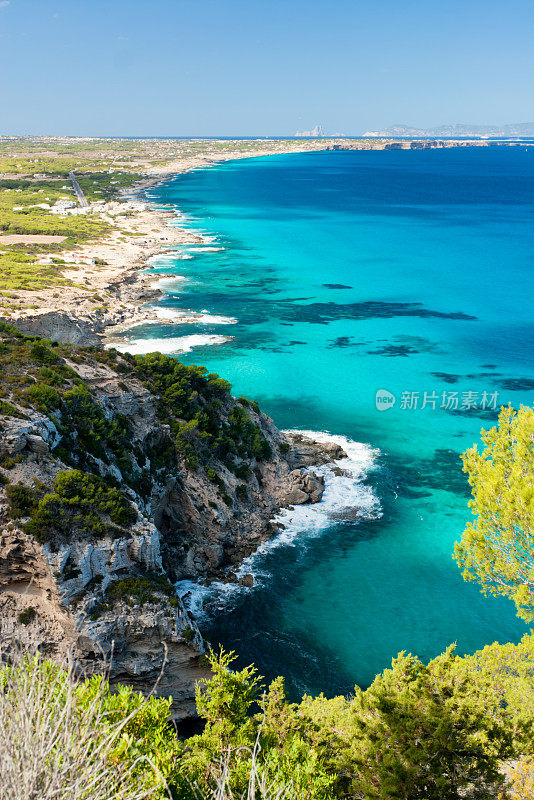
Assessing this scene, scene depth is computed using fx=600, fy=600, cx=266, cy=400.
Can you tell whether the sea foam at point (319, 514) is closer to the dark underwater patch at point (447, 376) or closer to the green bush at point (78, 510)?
the green bush at point (78, 510)

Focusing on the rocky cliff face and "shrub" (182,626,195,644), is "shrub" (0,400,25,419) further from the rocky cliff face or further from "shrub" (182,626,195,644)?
"shrub" (182,626,195,644)

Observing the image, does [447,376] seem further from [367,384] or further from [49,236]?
[49,236]

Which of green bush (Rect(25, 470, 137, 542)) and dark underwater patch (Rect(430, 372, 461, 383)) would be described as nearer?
green bush (Rect(25, 470, 137, 542))

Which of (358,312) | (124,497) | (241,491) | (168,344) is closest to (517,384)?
(358,312)

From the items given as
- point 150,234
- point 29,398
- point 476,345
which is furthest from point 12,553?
point 150,234

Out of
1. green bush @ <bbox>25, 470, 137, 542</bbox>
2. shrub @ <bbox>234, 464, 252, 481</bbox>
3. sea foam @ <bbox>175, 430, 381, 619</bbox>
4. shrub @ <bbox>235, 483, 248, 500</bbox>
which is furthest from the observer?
shrub @ <bbox>234, 464, 252, 481</bbox>

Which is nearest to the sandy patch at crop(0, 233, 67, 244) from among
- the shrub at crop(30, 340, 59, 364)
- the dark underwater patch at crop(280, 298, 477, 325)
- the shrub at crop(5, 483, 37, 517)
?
the dark underwater patch at crop(280, 298, 477, 325)

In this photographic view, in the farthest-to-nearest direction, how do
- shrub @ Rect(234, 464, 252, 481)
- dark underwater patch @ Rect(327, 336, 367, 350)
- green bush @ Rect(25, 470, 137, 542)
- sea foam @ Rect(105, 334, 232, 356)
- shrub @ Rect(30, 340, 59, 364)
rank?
dark underwater patch @ Rect(327, 336, 367, 350) → sea foam @ Rect(105, 334, 232, 356) → shrub @ Rect(234, 464, 252, 481) → shrub @ Rect(30, 340, 59, 364) → green bush @ Rect(25, 470, 137, 542)

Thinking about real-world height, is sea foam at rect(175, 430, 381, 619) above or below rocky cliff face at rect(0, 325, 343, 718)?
below
